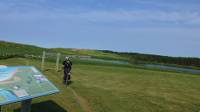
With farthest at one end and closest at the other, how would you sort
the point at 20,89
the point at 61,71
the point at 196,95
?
the point at 61,71, the point at 196,95, the point at 20,89

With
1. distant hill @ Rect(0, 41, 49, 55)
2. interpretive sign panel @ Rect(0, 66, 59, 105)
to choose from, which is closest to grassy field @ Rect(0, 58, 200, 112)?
interpretive sign panel @ Rect(0, 66, 59, 105)

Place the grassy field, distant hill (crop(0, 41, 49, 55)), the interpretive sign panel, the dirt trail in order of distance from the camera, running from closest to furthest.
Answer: the interpretive sign panel, the dirt trail, the grassy field, distant hill (crop(0, 41, 49, 55))

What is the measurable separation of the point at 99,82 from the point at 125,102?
8.60 meters

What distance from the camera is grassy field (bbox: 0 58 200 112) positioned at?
28.4 m

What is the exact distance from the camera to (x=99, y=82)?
3944 cm

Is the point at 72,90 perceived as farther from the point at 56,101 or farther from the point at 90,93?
the point at 56,101

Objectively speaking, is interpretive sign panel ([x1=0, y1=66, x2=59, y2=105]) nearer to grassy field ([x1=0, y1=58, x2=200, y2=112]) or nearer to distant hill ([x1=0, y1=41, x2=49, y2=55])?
grassy field ([x1=0, y1=58, x2=200, y2=112])

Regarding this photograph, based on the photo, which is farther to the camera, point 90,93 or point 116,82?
point 116,82

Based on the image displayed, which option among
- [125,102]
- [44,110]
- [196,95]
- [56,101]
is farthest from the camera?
[196,95]

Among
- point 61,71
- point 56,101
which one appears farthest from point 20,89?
point 61,71

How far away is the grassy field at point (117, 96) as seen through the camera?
28.4 meters

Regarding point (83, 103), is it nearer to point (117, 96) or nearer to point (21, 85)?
point (117, 96)

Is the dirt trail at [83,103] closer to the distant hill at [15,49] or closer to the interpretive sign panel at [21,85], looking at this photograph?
the interpretive sign panel at [21,85]

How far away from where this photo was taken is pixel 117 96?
32.9 m
